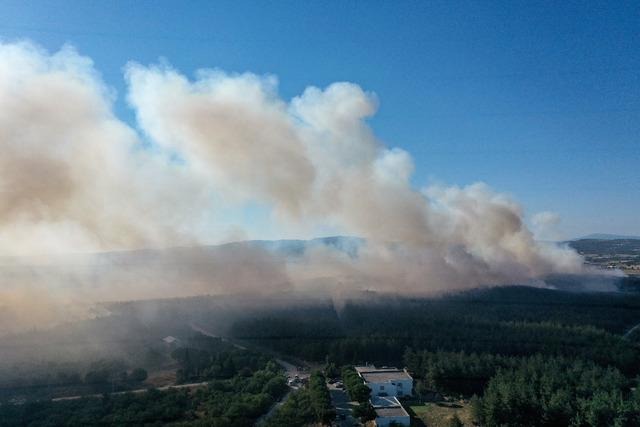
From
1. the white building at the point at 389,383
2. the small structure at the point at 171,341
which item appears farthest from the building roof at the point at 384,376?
the small structure at the point at 171,341

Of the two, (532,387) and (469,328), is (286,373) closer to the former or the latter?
(532,387)

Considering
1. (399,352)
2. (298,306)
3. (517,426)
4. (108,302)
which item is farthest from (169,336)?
(517,426)

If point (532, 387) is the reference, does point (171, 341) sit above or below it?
above

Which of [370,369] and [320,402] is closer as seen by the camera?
[320,402]

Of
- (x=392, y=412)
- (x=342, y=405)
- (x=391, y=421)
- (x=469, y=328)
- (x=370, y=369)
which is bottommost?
(x=391, y=421)

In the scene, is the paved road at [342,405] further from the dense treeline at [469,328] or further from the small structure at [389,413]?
the dense treeline at [469,328]

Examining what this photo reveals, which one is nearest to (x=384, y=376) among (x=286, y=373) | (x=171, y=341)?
(x=286, y=373)

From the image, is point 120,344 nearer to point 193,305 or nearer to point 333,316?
point 193,305
